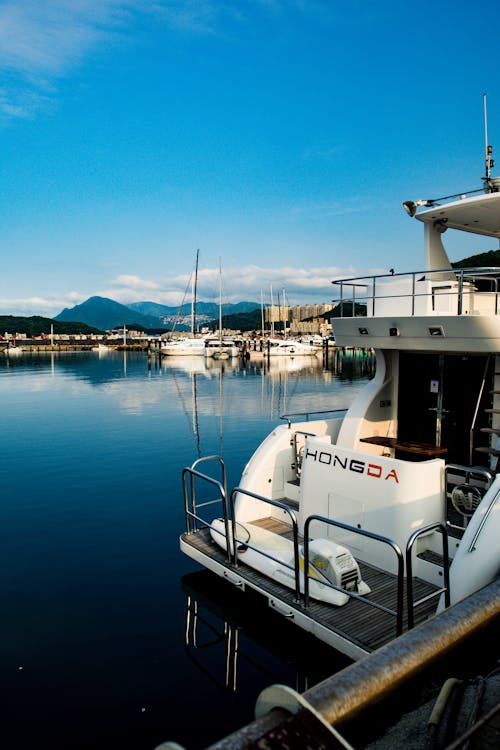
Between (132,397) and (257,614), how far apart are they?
30962 mm

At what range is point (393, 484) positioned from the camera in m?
6.98

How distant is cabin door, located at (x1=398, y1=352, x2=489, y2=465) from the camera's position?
29.7ft

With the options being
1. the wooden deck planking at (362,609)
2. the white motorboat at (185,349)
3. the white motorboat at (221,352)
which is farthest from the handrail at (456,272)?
the white motorboat at (185,349)

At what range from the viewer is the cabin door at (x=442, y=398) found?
9055mm

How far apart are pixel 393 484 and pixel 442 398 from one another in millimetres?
3034

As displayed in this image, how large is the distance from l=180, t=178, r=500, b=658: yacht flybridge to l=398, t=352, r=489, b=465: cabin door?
0.02 m

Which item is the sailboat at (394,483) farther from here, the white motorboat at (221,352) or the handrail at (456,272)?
the white motorboat at (221,352)

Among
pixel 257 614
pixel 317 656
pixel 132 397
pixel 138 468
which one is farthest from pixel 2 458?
pixel 132 397

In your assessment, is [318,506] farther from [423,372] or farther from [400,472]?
[423,372]

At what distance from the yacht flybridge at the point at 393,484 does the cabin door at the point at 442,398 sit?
0.02 meters

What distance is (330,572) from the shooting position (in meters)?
6.52

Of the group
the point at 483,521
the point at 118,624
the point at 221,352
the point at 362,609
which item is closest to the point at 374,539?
the point at 362,609

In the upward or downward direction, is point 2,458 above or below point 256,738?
below

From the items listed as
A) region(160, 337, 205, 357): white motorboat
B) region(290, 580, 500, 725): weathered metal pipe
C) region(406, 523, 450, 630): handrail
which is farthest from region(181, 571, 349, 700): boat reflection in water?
region(160, 337, 205, 357): white motorboat
